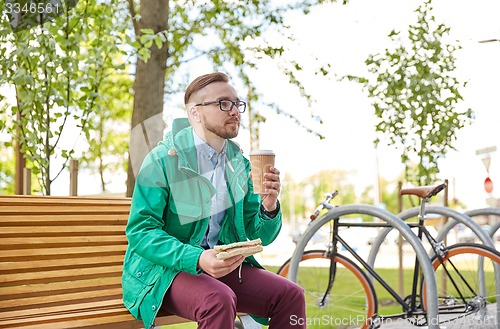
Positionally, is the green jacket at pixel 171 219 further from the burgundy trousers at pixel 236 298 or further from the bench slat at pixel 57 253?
the bench slat at pixel 57 253

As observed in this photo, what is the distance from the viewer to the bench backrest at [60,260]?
126 inches

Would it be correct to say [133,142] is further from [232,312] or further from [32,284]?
[232,312]

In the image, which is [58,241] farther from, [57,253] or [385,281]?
[385,281]

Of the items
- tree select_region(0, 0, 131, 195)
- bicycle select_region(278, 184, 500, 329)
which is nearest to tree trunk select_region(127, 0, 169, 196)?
tree select_region(0, 0, 131, 195)

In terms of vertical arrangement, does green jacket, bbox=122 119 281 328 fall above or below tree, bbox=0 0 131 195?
below

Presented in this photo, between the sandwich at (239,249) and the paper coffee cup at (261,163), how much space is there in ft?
1.13

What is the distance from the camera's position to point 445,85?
25.2ft

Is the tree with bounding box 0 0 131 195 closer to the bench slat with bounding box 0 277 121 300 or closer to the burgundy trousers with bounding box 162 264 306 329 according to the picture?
the bench slat with bounding box 0 277 121 300

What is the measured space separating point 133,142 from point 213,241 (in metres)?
1.99

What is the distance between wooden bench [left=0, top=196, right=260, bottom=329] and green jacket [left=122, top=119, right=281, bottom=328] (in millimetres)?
195

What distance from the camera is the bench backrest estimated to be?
3.19 m

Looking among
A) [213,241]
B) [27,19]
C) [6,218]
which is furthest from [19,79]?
[213,241]

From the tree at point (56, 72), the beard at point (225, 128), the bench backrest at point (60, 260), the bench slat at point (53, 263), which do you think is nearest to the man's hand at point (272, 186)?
the beard at point (225, 128)

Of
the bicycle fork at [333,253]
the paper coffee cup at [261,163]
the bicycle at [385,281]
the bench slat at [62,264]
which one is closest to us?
the paper coffee cup at [261,163]
